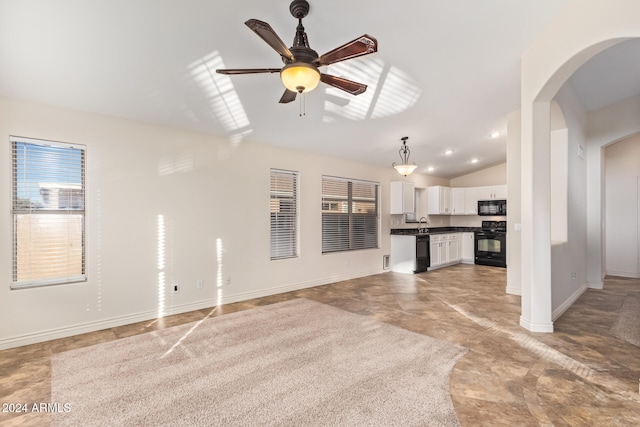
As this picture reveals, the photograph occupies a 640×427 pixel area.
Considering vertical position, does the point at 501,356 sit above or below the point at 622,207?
below

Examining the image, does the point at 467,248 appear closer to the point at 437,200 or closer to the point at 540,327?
the point at 437,200

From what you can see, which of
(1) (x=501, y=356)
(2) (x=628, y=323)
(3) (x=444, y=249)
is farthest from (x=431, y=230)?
(1) (x=501, y=356)

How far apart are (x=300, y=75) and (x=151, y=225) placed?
3.01 m

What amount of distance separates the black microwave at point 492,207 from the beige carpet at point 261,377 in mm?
6254

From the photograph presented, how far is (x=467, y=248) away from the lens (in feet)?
28.5

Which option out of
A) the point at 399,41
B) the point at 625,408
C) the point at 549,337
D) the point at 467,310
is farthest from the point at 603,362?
the point at 399,41

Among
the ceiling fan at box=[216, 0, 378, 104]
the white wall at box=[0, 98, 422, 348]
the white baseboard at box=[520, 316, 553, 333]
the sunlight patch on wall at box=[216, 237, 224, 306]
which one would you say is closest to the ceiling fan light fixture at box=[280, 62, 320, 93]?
the ceiling fan at box=[216, 0, 378, 104]

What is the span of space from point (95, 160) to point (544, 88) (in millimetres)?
5142

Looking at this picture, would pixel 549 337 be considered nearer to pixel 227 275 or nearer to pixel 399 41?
pixel 399 41

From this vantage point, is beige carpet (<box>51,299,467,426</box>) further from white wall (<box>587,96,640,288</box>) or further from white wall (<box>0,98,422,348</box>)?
white wall (<box>587,96,640,288</box>)

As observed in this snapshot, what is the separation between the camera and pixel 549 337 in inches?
129

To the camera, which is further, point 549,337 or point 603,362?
point 549,337

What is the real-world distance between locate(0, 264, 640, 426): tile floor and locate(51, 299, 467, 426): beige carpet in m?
0.18

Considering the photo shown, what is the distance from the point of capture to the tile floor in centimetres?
204
